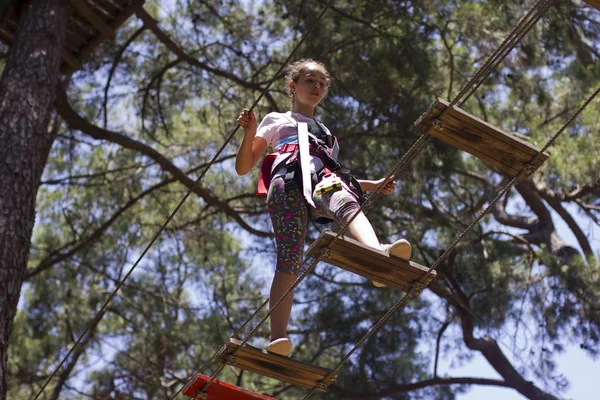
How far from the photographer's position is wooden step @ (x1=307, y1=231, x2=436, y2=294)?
3.01 meters

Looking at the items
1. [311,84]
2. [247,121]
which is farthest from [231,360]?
[311,84]

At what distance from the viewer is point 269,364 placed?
3.35 m

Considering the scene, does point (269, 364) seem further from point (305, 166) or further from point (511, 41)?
point (511, 41)

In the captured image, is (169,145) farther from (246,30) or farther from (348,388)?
(348,388)

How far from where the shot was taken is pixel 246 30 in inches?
313

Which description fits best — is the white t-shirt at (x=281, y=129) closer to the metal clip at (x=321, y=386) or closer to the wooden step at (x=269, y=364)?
the wooden step at (x=269, y=364)

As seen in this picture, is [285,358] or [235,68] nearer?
[285,358]

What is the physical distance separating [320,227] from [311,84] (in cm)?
408

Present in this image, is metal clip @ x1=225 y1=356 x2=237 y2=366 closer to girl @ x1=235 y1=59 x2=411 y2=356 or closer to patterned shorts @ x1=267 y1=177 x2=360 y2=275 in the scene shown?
girl @ x1=235 y1=59 x2=411 y2=356

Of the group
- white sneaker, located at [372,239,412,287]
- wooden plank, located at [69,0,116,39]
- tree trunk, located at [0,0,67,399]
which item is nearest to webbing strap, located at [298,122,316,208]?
white sneaker, located at [372,239,412,287]

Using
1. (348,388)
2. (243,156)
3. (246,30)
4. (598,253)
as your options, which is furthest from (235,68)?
(243,156)

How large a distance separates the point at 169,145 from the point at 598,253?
3.69m

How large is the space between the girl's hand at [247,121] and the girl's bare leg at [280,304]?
0.54m

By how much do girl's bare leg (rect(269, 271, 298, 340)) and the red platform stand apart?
289mm
